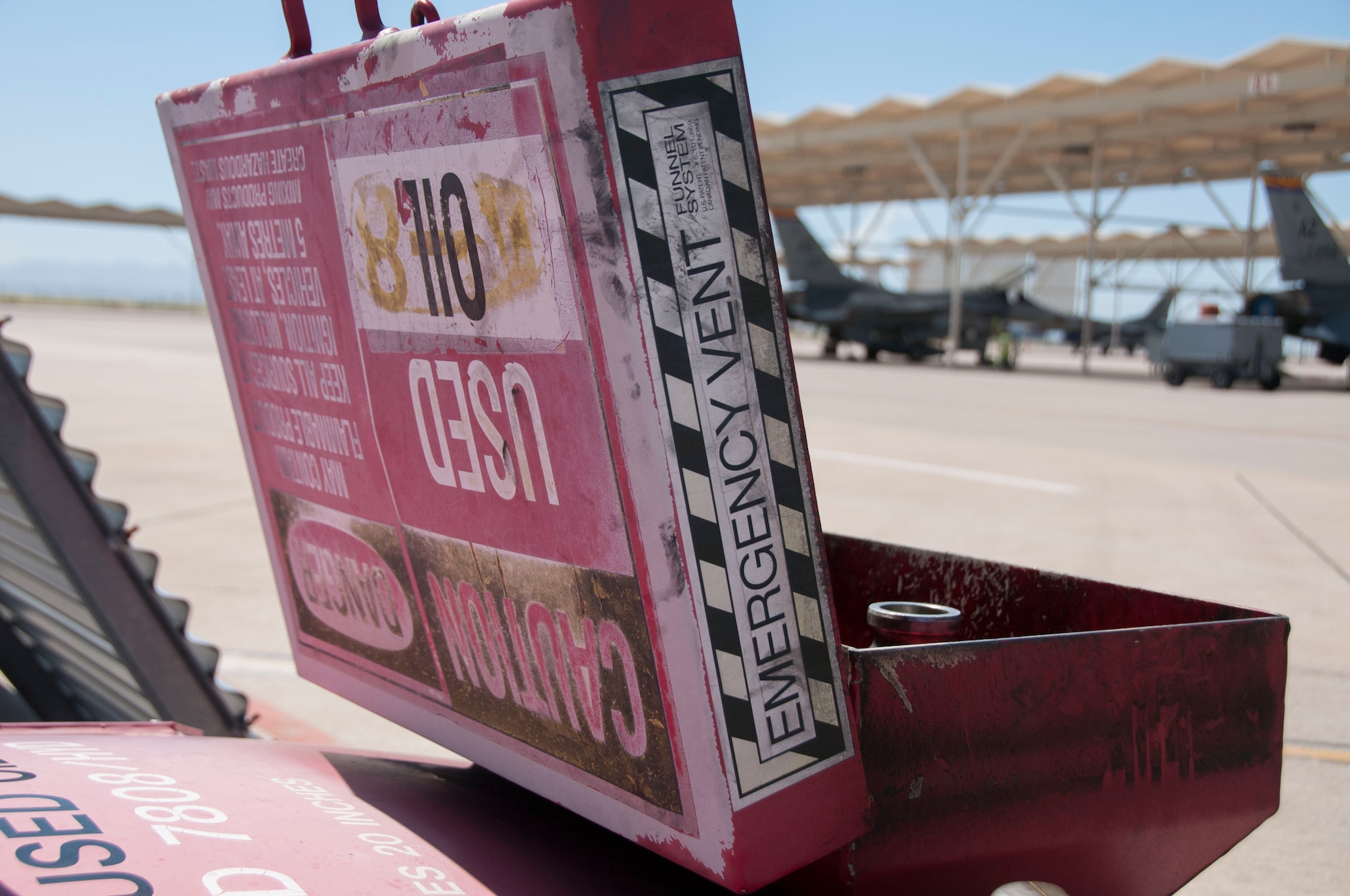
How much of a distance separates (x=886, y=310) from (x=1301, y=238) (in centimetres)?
1131

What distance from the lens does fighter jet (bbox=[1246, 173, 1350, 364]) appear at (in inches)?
936

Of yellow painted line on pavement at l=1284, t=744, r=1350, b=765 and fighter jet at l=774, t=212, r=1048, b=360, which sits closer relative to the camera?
yellow painted line on pavement at l=1284, t=744, r=1350, b=765

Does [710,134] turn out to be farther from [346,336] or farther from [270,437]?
[270,437]

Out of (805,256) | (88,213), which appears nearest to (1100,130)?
(805,256)

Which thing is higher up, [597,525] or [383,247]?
[383,247]

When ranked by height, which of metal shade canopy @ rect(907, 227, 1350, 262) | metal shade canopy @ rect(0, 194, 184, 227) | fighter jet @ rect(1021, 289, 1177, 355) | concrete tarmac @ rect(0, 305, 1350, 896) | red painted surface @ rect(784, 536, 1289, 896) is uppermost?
metal shade canopy @ rect(0, 194, 184, 227)

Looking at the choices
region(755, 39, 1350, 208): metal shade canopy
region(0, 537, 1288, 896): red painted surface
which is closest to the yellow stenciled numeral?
region(0, 537, 1288, 896): red painted surface

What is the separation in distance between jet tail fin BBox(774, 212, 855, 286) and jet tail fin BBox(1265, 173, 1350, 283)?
43.6 ft

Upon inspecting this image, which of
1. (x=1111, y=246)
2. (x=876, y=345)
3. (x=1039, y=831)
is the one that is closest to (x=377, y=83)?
(x=1039, y=831)

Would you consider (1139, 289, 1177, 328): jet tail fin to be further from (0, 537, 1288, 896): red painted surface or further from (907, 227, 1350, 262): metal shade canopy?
(0, 537, 1288, 896): red painted surface

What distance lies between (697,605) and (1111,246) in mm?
58364

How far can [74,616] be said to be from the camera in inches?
80.9

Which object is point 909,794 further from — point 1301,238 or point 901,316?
point 901,316

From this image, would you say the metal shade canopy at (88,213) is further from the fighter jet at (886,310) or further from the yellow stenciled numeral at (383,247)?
the yellow stenciled numeral at (383,247)
